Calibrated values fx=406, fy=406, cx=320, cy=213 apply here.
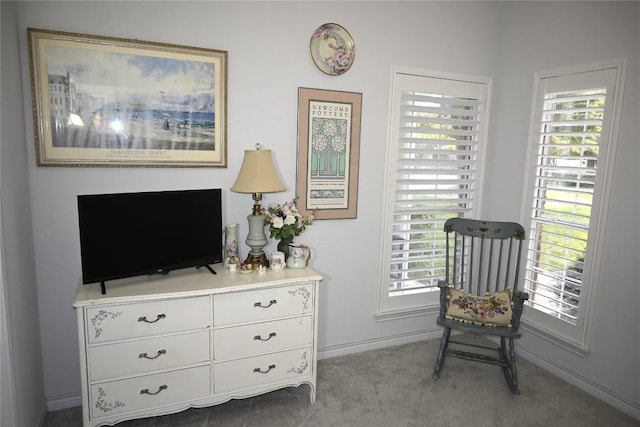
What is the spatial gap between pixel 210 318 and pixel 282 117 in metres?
1.30

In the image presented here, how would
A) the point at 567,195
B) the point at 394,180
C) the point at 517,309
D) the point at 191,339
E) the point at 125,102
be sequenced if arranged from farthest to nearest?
the point at 394,180 → the point at 567,195 → the point at 517,309 → the point at 125,102 → the point at 191,339

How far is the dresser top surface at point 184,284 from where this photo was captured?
76.0 inches

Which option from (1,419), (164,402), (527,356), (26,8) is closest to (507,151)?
(527,356)

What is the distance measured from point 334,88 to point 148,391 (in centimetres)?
209

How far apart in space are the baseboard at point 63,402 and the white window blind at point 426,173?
2.06 m

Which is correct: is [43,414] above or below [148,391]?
below

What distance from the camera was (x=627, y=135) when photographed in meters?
2.38

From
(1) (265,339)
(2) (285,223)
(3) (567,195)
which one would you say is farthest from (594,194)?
(1) (265,339)

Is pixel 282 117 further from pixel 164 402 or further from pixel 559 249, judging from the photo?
pixel 559 249

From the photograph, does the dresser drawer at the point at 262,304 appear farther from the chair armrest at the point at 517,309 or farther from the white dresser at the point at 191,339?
the chair armrest at the point at 517,309

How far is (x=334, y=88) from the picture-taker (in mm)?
2713

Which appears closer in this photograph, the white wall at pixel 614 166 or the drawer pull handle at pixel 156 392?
the drawer pull handle at pixel 156 392

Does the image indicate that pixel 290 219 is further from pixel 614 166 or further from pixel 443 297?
pixel 614 166

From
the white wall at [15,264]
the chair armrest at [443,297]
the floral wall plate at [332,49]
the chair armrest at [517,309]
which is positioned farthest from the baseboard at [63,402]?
the chair armrest at [517,309]
